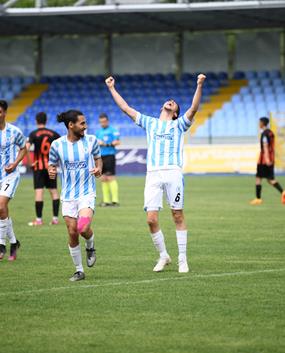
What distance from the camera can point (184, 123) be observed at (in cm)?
1211

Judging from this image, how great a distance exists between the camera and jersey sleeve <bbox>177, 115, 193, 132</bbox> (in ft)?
39.6

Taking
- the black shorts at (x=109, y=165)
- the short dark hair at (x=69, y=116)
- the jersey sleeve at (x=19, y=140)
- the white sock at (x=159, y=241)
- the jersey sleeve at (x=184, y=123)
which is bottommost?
the white sock at (x=159, y=241)

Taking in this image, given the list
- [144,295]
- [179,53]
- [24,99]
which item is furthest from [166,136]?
[179,53]

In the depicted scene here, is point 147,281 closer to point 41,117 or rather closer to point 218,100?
point 41,117

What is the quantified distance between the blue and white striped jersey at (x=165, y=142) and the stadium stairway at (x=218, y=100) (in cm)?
3051

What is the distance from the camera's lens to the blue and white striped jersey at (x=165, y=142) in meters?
12.2

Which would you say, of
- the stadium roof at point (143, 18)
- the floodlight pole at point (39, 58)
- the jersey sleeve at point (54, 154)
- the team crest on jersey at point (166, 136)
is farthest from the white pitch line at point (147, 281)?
the floodlight pole at point (39, 58)

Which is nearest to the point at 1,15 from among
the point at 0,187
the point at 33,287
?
the point at 0,187

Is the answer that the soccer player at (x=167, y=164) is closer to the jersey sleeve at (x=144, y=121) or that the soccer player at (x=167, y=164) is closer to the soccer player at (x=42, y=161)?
the jersey sleeve at (x=144, y=121)

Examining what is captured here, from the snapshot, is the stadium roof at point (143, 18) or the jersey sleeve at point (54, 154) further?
the stadium roof at point (143, 18)

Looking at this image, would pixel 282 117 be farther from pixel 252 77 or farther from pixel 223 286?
pixel 223 286

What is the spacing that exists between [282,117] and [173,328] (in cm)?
3237

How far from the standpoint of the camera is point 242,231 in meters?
17.5

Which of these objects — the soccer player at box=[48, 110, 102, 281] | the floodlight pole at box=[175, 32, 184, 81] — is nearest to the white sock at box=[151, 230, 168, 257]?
the soccer player at box=[48, 110, 102, 281]
